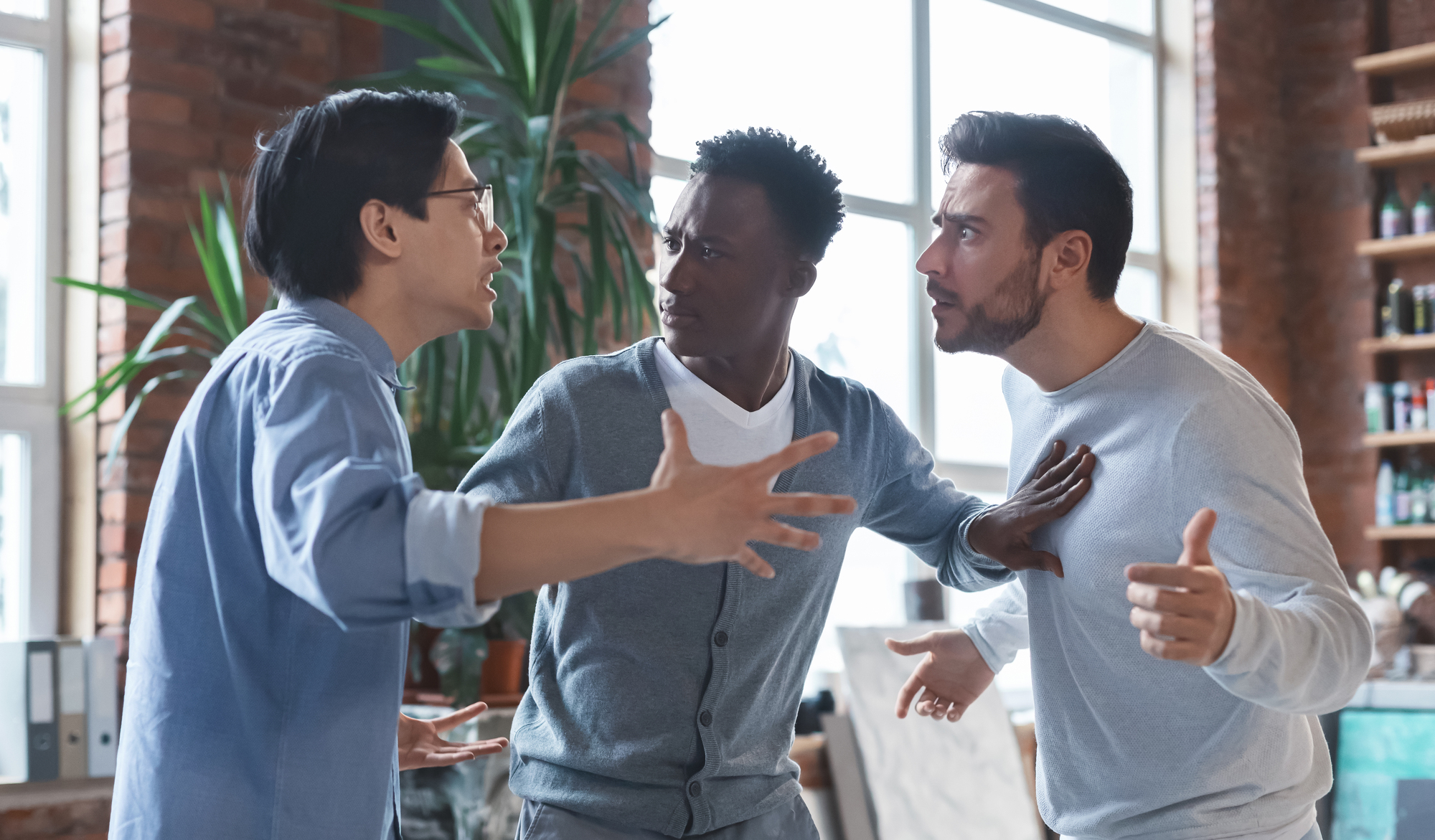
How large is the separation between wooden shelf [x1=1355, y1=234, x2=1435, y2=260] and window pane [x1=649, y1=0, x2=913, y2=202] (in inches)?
85.8

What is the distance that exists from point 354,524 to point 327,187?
41cm

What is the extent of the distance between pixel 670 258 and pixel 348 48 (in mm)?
2044

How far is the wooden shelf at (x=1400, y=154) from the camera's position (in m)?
5.42

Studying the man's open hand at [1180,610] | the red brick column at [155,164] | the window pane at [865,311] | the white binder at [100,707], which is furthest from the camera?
the window pane at [865,311]

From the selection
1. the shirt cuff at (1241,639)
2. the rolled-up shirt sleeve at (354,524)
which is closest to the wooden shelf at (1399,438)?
the shirt cuff at (1241,639)

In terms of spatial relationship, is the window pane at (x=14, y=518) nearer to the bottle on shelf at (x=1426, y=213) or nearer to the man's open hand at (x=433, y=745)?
the man's open hand at (x=433, y=745)

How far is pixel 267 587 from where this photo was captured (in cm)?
112

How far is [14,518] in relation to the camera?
3070 mm

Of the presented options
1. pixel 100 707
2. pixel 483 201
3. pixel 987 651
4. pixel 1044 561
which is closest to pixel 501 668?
pixel 100 707

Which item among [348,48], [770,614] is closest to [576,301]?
[348,48]

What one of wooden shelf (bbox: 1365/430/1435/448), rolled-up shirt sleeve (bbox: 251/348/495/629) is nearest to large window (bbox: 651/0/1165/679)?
wooden shelf (bbox: 1365/430/1435/448)

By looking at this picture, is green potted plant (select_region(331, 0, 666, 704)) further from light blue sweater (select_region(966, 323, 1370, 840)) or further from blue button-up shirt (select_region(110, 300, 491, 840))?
blue button-up shirt (select_region(110, 300, 491, 840))

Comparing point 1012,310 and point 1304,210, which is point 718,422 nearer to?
point 1012,310

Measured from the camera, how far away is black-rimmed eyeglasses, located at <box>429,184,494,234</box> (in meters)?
1.33
